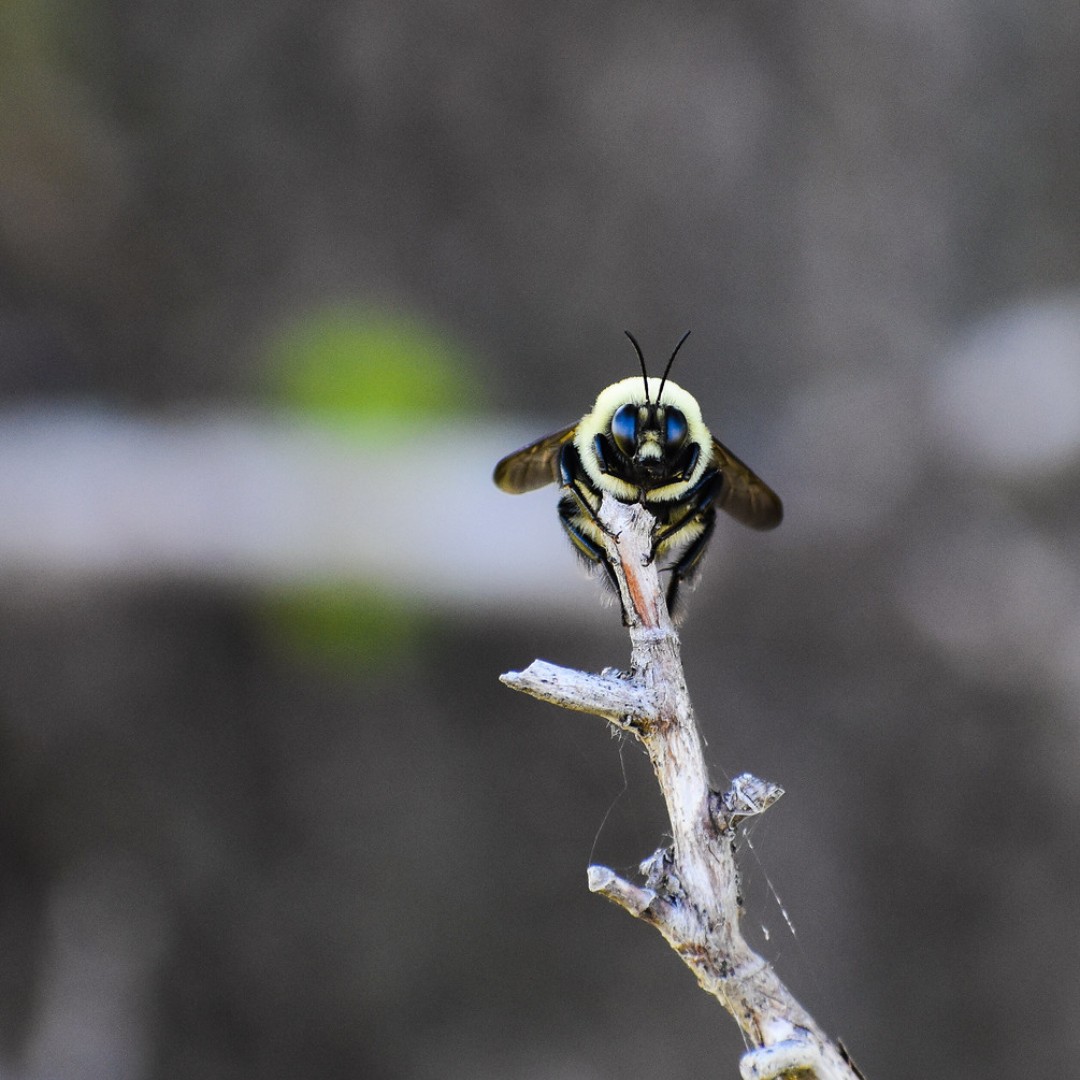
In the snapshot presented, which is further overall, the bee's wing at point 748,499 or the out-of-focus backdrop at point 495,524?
the out-of-focus backdrop at point 495,524

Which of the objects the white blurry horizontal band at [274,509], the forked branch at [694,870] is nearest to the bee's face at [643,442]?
the forked branch at [694,870]

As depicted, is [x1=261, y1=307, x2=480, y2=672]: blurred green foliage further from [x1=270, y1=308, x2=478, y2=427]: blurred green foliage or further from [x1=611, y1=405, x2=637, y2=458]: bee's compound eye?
[x1=611, y1=405, x2=637, y2=458]: bee's compound eye

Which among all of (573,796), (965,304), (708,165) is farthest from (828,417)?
(573,796)

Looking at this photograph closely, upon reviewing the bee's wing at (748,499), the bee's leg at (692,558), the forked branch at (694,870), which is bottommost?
the forked branch at (694,870)

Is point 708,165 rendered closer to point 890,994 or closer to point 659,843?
point 659,843

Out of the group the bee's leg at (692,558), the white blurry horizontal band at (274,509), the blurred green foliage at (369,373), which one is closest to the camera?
the bee's leg at (692,558)

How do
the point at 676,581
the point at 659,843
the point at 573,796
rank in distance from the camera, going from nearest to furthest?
1. the point at 676,581
2. the point at 659,843
3. the point at 573,796

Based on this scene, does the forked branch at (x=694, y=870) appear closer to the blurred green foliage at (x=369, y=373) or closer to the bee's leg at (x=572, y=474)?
the bee's leg at (x=572, y=474)
